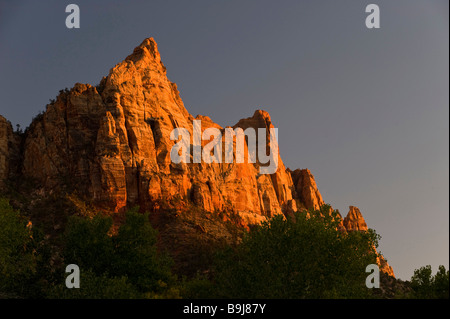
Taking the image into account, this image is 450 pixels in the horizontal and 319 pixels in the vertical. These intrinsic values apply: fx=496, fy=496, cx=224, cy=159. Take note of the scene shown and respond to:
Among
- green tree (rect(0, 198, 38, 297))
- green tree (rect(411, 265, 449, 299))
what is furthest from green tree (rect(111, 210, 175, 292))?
green tree (rect(411, 265, 449, 299))

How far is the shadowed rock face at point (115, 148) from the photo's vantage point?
3386 inches

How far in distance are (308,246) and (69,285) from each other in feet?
80.5

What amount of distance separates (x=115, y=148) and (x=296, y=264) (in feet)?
157

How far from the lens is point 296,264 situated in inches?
1966

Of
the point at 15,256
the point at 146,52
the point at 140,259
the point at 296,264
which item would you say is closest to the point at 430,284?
the point at 296,264

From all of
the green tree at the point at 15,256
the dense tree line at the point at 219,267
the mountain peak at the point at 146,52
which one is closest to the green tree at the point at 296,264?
the dense tree line at the point at 219,267

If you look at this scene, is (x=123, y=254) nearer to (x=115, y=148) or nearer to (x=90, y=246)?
(x=90, y=246)

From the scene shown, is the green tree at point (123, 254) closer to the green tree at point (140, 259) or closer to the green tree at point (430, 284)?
the green tree at point (140, 259)

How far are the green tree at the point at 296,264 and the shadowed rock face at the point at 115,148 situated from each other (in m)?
35.1

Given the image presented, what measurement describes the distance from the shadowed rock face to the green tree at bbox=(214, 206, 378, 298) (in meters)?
35.1

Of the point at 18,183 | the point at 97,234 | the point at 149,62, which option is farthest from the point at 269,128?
the point at 97,234

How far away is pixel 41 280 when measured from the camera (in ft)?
190

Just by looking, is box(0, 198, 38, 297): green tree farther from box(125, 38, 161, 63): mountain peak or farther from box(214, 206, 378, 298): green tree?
box(125, 38, 161, 63): mountain peak
